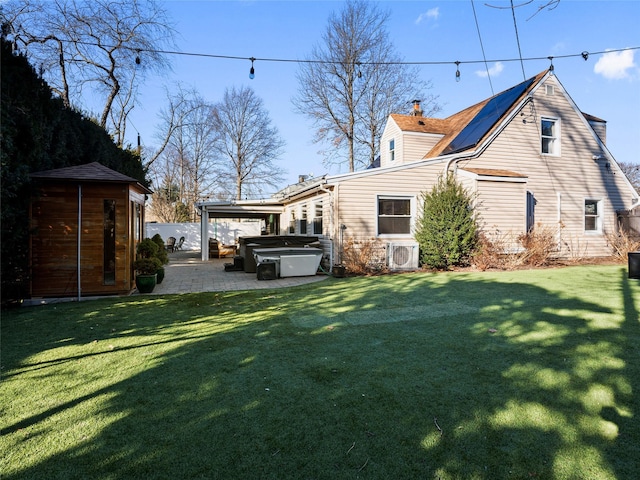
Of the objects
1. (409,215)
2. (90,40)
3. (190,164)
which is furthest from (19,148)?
(190,164)

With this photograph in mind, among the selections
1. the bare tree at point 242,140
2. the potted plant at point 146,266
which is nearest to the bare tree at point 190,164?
the bare tree at point 242,140

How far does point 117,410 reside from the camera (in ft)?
8.51

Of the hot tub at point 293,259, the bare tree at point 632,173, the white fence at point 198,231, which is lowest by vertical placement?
the hot tub at point 293,259

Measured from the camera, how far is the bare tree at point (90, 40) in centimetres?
1323

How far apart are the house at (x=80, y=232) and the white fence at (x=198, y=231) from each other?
16713 mm

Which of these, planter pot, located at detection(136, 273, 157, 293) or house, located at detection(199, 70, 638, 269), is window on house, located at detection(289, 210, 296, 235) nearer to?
house, located at detection(199, 70, 638, 269)

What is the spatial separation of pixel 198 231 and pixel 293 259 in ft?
55.5

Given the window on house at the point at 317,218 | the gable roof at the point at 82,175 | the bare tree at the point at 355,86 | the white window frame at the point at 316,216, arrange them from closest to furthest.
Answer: the gable roof at the point at 82,175
the white window frame at the point at 316,216
the window on house at the point at 317,218
the bare tree at the point at 355,86

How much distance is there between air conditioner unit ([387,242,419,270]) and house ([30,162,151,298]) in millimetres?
7323

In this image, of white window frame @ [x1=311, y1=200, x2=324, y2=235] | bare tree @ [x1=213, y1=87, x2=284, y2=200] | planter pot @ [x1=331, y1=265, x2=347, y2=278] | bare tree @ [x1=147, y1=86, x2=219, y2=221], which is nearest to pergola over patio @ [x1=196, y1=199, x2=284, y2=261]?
white window frame @ [x1=311, y1=200, x2=324, y2=235]

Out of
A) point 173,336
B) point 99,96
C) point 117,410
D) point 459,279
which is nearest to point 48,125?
point 173,336

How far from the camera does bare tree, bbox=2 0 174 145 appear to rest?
13234mm

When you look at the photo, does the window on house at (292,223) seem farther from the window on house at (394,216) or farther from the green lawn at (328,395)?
the green lawn at (328,395)

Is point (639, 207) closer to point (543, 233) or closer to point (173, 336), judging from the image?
point (543, 233)
